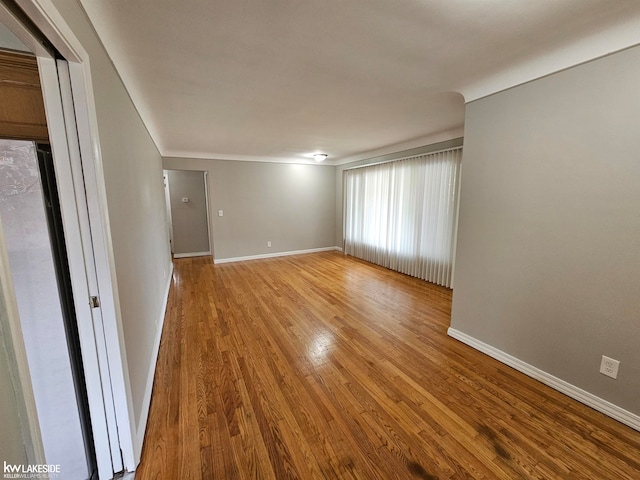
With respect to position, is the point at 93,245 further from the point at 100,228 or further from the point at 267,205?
the point at 267,205

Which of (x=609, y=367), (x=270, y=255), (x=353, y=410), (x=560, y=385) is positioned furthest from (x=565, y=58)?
(x=270, y=255)

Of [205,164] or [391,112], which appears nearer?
[391,112]

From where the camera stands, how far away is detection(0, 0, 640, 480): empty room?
3.72 ft

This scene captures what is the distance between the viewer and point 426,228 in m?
4.25

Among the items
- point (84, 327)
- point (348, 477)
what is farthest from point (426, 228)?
point (84, 327)

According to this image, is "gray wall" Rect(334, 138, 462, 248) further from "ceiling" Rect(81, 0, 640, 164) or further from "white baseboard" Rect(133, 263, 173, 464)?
"white baseboard" Rect(133, 263, 173, 464)

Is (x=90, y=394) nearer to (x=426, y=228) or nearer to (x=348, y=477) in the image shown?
(x=348, y=477)

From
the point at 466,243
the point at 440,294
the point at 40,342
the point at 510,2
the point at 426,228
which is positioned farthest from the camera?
the point at 426,228

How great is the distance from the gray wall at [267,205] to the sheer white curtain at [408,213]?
81cm

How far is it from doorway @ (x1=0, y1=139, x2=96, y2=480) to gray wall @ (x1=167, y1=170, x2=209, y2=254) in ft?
17.3

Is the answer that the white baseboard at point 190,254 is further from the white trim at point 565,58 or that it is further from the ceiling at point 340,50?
the white trim at point 565,58

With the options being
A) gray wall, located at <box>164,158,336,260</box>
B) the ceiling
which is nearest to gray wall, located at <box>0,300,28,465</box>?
the ceiling

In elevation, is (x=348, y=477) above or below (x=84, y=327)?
below

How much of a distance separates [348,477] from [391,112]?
121 inches
